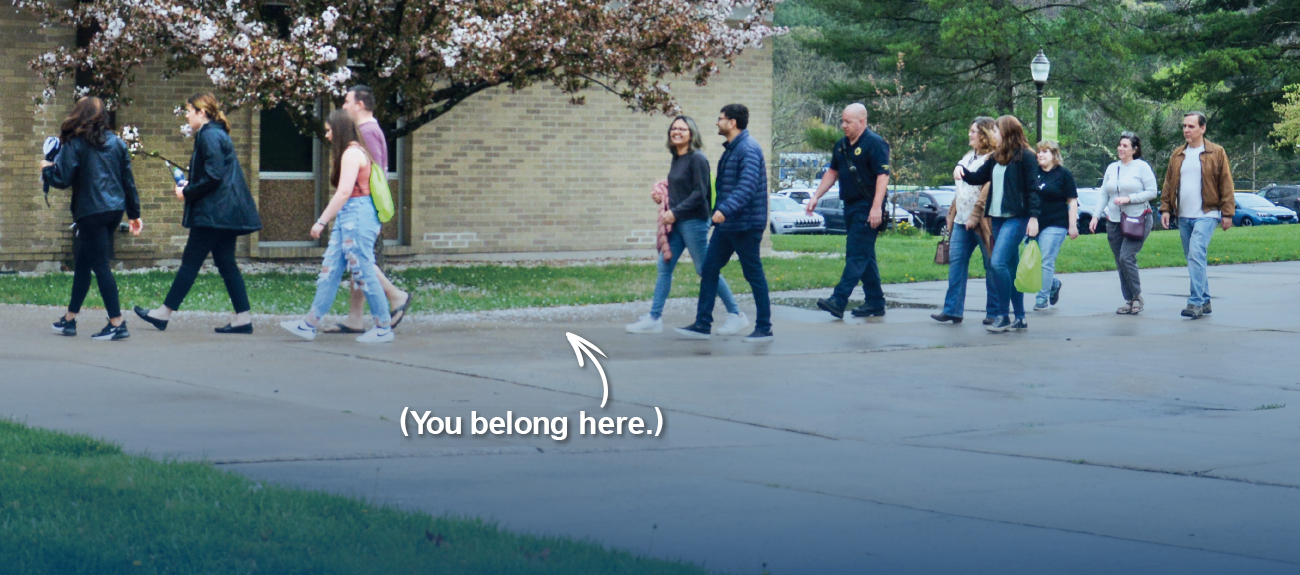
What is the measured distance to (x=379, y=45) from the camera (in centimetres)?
1391

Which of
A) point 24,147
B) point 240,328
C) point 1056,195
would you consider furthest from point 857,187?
point 24,147

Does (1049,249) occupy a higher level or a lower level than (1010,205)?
lower

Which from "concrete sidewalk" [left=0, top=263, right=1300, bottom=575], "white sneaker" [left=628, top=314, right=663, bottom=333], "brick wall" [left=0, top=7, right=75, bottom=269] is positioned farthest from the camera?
"brick wall" [left=0, top=7, right=75, bottom=269]

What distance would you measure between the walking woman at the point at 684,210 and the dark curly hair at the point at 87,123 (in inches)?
151

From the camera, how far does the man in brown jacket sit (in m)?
12.5

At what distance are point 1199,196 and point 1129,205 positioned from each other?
687 mm

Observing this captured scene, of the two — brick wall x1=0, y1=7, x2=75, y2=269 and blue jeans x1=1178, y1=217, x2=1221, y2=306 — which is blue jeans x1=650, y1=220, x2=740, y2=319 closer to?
blue jeans x1=1178, y1=217, x2=1221, y2=306

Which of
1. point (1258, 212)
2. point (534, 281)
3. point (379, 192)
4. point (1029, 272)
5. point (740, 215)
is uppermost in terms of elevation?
point (379, 192)

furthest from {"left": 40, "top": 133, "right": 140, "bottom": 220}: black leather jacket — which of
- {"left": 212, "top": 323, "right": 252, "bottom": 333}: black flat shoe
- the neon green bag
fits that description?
the neon green bag

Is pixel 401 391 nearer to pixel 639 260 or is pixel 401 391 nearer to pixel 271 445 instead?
pixel 271 445

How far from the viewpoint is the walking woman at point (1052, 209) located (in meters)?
12.9

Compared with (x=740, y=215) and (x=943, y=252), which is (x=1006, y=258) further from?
(x=740, y=215)

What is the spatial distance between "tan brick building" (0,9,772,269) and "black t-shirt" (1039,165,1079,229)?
26.3ft

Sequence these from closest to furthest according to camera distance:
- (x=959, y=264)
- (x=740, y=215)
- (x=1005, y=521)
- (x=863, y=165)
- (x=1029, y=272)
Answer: (x=1005, y=521)
(x=740, y=215)
(x=1029, y=272)
(x=863, y=165)
(x=959, y=264)
